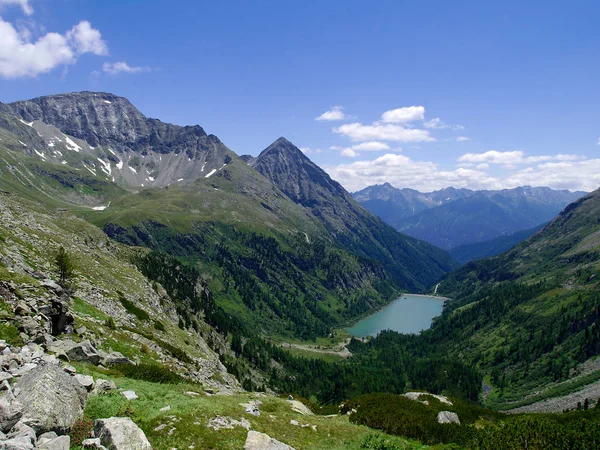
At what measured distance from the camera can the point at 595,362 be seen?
6240 inches

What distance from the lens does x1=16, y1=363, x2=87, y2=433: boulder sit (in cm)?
1847

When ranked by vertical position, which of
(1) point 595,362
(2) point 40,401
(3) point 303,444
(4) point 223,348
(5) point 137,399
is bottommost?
(1) point 595,362

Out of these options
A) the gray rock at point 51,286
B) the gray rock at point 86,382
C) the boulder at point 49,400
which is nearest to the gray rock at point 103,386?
the gray rock at point 86,382

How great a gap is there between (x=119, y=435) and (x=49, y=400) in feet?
14.9

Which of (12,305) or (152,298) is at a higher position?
(12,305)

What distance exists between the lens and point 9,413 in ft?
56.8

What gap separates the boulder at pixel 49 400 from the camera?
Result: 727 inches

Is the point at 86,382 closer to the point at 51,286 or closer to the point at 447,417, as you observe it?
the point at 51,286

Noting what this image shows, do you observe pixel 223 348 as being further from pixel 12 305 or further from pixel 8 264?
pixel 12 305

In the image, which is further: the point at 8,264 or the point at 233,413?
the point at 8,264

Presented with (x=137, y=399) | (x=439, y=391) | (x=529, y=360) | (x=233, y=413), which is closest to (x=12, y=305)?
(x=137, y=399)

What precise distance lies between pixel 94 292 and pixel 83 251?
107 ft

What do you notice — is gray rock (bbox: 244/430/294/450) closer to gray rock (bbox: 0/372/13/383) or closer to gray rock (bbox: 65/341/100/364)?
gray rock (bbox: 0/372/13/383)

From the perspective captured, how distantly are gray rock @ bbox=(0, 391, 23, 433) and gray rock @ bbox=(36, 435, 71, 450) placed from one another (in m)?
1.79
